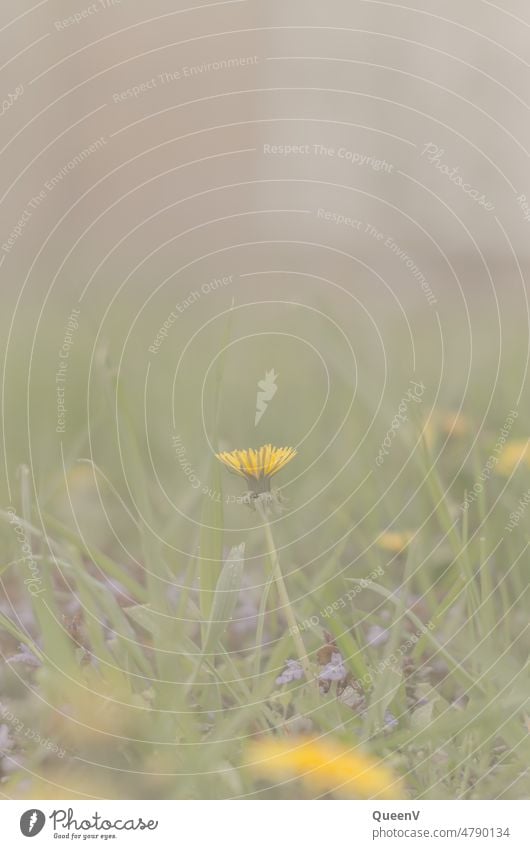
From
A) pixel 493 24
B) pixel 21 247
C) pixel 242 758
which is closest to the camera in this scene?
pixel 242 758

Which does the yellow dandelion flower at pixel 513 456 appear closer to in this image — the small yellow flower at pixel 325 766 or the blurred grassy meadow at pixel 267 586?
the blurred grassy meadow at pixel 267 586

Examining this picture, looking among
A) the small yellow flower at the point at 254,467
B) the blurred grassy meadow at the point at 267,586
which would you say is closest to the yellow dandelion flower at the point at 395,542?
the blurred grassy meadow at the point at 267,586

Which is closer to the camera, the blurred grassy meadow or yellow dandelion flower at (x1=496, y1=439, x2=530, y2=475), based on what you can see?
the blurred grassy meadow

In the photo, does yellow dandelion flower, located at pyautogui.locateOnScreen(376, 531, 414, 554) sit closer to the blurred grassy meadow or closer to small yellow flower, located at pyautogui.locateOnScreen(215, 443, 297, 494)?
the blurred grassy meadow

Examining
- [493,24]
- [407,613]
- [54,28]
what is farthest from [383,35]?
[407,613]

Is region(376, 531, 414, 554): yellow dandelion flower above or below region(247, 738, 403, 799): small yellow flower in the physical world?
above

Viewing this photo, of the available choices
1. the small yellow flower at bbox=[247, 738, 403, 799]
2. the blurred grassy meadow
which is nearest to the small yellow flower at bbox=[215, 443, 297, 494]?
the blurred grassy meadow

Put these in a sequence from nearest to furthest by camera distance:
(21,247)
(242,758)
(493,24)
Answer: (242,758) → (493,24) → (21,247)

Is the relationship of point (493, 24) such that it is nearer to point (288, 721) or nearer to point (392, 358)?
point (392, 358)
